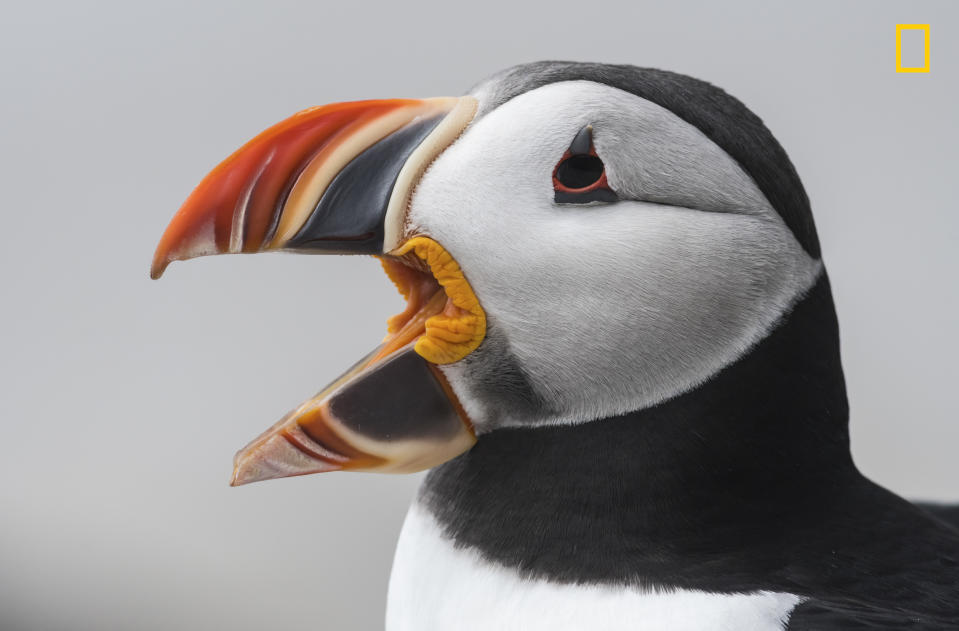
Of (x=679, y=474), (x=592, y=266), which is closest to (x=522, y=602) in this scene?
(x=679, y=474)

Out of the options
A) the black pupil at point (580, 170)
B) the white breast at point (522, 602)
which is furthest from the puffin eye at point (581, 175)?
the white breast at point (522, 602)

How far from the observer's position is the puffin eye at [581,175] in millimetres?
799

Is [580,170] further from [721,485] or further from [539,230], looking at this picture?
[721,485]

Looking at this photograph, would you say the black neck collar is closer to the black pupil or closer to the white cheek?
the white cheek

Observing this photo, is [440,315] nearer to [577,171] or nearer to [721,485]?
[577,171]

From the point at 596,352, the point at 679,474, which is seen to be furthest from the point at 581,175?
the point at 679,474

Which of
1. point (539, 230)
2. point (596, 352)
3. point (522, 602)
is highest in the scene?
point (539, 230)

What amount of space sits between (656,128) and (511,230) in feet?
0.45

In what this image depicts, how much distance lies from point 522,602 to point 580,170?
350mm

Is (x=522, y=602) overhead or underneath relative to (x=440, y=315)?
underneath

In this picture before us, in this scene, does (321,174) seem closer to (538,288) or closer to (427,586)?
(538,288)

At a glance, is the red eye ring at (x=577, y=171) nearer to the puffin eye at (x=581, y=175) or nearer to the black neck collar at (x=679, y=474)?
the puffin eye at (x=581, y=175)

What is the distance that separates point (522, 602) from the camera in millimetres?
845

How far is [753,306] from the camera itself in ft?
2.74
